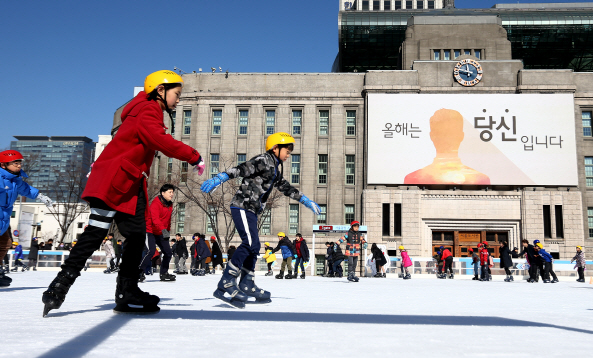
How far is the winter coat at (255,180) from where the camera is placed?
5484 mm

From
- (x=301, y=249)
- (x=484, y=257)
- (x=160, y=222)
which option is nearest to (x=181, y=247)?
(x=301, y=249)

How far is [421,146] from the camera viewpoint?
119ft

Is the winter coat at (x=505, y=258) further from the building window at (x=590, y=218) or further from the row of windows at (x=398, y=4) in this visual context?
→ the row of windows at (x=398, y=4)

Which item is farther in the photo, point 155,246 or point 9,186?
point 155,246

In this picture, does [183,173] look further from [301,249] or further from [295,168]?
[301,249]

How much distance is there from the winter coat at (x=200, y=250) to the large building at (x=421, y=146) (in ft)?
59.9

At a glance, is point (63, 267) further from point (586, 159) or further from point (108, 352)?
point (586, 159)

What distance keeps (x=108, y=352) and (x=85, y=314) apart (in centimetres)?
164

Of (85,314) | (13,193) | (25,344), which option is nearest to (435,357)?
(25,344)

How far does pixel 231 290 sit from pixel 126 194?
5.25 ft

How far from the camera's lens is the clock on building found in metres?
37.4

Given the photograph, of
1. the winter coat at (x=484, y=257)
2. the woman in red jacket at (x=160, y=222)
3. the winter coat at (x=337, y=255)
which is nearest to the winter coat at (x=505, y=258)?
the winter coat at (x=484, y=257)

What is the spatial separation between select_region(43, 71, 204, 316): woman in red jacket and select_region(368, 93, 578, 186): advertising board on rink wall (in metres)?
32.6

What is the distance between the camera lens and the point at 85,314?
374cm
